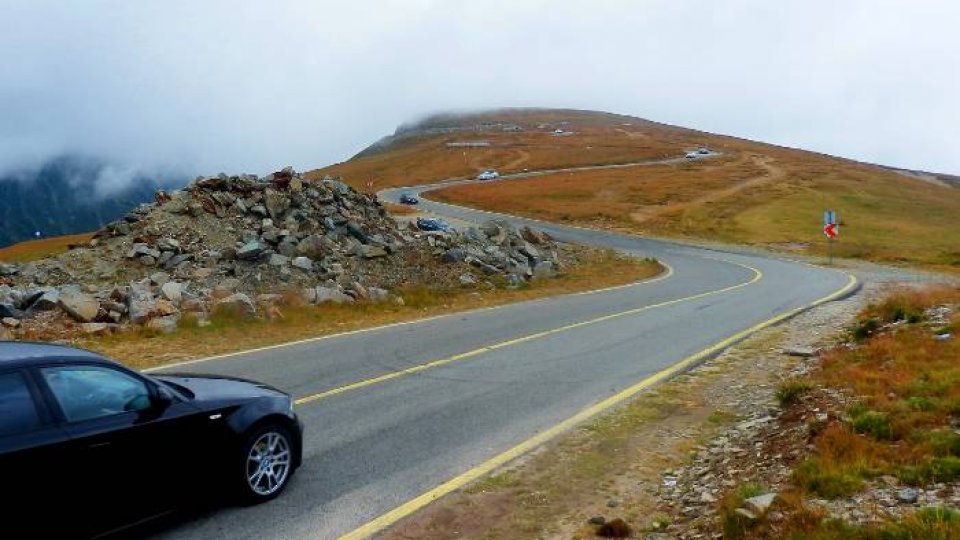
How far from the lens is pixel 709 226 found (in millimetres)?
54156

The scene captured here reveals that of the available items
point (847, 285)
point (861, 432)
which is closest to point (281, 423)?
point (861, 432)

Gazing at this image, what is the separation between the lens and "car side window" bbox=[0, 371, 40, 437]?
486 centimetres

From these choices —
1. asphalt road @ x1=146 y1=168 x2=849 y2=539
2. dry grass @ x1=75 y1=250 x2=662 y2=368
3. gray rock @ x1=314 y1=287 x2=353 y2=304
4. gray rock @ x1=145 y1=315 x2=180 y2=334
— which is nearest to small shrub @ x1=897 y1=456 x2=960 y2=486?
asphalt road @ x1=146 y1=168 x2=849 y2=539

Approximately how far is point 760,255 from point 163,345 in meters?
36.2

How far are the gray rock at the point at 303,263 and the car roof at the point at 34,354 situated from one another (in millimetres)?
13854

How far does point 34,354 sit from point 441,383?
593 centimetres

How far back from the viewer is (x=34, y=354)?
532 centimetres

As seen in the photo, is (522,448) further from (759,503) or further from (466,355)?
(466,355)

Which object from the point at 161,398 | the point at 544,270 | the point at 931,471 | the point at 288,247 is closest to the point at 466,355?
the point at 161,398

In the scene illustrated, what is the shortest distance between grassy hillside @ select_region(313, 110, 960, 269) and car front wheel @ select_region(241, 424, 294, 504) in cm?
4035

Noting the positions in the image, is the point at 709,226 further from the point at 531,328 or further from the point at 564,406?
the point at 564,406

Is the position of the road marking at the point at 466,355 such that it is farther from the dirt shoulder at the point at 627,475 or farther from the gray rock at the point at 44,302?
the gray rock at the point at 44,302

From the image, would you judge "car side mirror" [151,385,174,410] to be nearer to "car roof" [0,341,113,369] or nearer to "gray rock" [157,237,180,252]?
"car roof" [0,341,113,369]

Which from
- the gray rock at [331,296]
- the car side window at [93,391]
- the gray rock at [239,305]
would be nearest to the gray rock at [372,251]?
the gray rock at [331,296]
